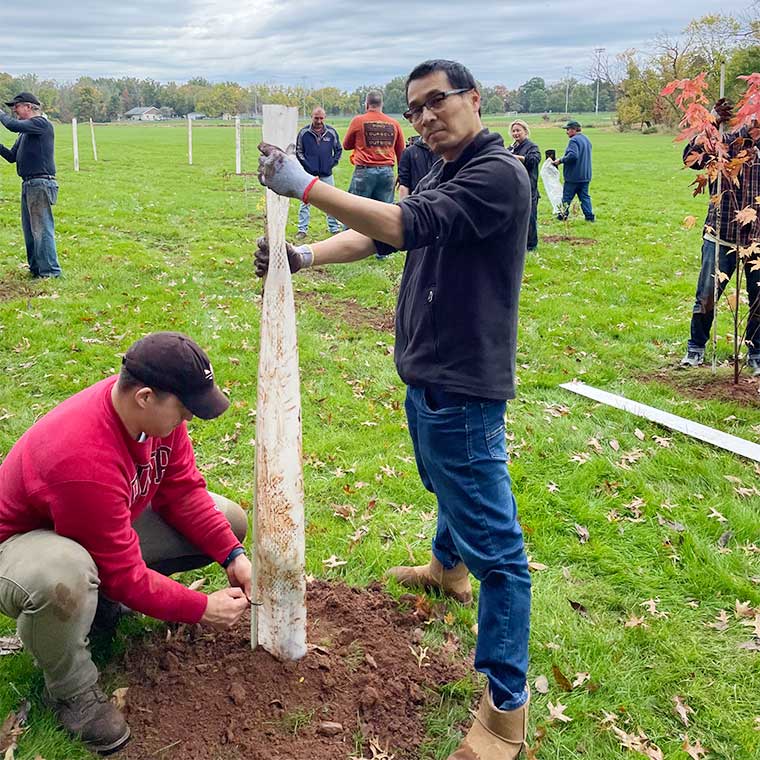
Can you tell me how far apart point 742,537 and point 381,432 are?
2.58 metres

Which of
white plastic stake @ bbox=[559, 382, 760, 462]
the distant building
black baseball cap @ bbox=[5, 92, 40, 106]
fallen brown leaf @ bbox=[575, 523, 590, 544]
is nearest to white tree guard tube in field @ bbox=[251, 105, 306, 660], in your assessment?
fallen brown leaf @ bbox=[575, 523, 590, 544]

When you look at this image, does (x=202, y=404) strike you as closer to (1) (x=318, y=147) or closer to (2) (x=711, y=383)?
(2) (x=711, y=383)

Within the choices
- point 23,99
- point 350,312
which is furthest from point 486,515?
point 23,99

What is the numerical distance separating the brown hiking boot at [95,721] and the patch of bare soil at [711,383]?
536 cm

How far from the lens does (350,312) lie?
902 cm

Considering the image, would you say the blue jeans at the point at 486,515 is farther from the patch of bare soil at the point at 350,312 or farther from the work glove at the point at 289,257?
the patch of bare soil at the point at 350,312

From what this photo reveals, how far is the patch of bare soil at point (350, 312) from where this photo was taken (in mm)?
8555

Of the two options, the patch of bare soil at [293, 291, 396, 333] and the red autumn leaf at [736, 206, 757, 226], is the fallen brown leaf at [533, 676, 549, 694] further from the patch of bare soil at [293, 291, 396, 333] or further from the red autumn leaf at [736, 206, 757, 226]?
the patch of bare soil at [293, 291, 396, 333]

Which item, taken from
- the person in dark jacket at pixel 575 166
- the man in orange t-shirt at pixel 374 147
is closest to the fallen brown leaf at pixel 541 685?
the man in orange t-shirt at pixel 374 147

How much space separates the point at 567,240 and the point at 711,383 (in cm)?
776

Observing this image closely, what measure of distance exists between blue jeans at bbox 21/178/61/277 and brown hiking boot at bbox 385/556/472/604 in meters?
7.87

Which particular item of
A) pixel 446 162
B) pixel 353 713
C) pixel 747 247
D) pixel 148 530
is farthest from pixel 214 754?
pixel 747 247

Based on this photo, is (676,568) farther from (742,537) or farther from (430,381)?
(430,381)

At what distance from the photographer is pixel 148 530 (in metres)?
3.31
